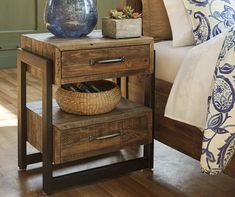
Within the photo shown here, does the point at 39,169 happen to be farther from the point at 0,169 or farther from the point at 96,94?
the point at 96,94

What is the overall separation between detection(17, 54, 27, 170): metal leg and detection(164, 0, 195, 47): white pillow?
716 millimetres

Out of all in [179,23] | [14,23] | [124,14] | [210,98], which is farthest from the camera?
[14,23]

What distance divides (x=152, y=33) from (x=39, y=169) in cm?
86

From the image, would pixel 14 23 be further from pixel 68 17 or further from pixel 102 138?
pixel 102 138

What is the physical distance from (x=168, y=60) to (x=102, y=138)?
48 cm

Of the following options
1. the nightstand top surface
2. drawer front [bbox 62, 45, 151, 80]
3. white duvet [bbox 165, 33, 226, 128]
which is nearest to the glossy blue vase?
the nightstand top surface

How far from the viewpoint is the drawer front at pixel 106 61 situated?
6.17ft

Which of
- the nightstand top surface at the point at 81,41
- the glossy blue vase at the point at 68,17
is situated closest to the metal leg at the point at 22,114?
the nightstand top surface at the point at 81,41

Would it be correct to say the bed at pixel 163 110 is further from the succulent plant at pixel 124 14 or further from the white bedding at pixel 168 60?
the succulent plant at pixel 124 14

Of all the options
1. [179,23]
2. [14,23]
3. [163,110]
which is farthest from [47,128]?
[14,23]

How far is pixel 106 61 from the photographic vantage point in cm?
196

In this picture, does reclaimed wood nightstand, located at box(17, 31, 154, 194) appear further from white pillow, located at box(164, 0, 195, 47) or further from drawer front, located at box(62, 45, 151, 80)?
white pillow, located at box(164, 0, 195, 47)

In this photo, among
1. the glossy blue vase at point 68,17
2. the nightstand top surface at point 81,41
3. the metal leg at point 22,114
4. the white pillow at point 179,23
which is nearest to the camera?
the nightstand top surface at point 81,41

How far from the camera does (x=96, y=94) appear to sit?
6.64 feet
